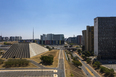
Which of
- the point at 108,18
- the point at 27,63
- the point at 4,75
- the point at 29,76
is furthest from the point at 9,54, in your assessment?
the point at 108,18

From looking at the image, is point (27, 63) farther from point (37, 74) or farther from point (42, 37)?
point (42, 37)

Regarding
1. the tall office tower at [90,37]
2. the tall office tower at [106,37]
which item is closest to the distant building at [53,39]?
the tall office tower at [90,37]

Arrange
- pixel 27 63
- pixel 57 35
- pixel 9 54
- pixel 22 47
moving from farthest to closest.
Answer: pixel 57 35 < pixel 22 47 < pixel 9 54 < pixel 27 63

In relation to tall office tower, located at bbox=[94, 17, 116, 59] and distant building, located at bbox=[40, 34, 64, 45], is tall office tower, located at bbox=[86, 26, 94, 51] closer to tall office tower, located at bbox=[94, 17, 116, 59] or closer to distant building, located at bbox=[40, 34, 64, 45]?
tall office tower, located at bbox=[94, 17, 116, 59]

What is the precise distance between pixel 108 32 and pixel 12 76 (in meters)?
66.8

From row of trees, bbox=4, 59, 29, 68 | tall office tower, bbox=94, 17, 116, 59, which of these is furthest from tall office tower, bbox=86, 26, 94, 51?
row of trees, bbox=4, 59, 29, 68

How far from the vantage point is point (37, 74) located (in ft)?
106

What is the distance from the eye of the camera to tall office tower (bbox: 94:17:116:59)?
65125 mm

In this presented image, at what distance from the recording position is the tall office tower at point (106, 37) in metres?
65.1

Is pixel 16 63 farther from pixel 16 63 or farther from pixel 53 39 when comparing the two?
pixel 53 39

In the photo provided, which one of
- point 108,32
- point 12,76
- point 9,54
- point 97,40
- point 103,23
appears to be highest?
point 103,23

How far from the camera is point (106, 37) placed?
6538 centimetres

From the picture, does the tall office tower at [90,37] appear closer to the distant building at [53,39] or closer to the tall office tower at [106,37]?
the tall office tower at [106,37]

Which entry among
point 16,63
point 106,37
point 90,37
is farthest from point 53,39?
point 16,63
